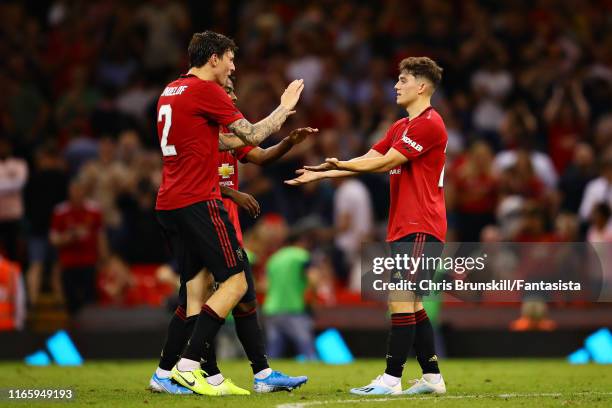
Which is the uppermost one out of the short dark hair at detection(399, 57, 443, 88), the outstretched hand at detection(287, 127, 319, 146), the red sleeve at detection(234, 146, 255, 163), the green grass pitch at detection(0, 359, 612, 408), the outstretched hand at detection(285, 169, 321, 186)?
Answer: the short dark hair at detection(399, 57, 443, 88)

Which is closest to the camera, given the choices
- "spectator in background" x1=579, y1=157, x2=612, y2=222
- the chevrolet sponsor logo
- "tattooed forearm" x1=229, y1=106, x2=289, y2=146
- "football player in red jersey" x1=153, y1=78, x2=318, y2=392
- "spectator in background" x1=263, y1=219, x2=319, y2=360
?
"tattooed forearm" x1=229, y1=106, x2=289, y2=146

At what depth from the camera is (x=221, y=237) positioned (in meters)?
8.77

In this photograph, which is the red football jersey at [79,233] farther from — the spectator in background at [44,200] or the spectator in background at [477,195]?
the spectator in background at [477,195]

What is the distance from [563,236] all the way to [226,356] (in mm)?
4653

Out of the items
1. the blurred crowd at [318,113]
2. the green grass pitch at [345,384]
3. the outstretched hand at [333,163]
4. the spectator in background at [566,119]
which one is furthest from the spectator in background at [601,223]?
the outstretched hand at [333,163]

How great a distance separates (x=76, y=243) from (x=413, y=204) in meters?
8.25

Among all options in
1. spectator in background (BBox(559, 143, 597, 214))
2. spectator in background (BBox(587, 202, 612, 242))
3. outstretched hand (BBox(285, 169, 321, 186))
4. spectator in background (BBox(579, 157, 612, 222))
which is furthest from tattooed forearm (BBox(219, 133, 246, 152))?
spectator in background (BBox(559, 143, 597, 214))

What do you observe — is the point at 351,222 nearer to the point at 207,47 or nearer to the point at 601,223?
the point at 601,223

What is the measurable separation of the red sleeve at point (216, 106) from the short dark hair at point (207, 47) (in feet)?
0.93

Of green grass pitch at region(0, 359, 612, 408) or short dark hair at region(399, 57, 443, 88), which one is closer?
green grass pitch at region(0, 359, 612, 408)

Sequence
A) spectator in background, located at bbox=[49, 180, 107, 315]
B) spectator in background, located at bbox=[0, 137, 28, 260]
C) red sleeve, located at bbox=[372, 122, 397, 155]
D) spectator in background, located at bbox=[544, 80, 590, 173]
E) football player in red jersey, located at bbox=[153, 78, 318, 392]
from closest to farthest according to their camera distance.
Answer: football player in red jersey, located at bbox=[153, 78, 318, 392], red sleeve, located at bbox=[372, 122, 397, 155], spectator in background, located at bbox=[49, 180, 107, 315], spectator in background, located at bbox=[0, 137, 28, 260], spectator in background, located at bbox=[544, 80, 590, 173]

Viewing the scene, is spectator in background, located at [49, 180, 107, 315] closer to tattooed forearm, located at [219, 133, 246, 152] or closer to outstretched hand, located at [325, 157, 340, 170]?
tattooed forearm, located at [219, 133, 246, 152]

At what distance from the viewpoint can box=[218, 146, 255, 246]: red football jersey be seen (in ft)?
30.9

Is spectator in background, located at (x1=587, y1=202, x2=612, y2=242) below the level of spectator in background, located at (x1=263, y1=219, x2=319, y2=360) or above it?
above
